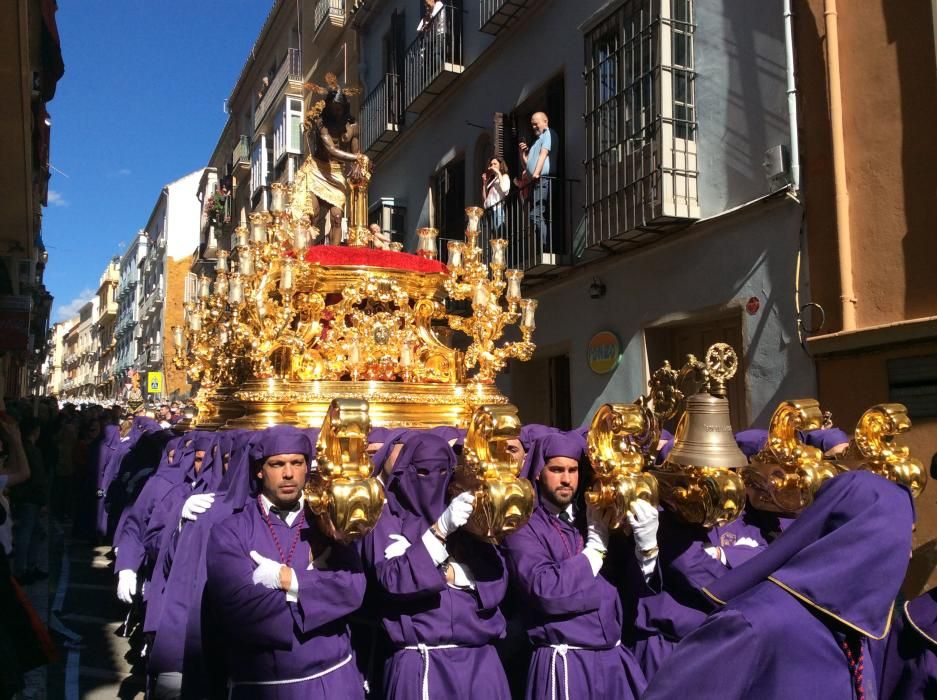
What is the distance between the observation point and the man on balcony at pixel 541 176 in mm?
8906

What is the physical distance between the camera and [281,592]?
2.79m

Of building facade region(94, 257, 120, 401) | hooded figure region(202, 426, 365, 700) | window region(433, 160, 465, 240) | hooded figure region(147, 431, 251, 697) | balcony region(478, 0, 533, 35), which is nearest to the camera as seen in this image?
hooded figure region(202, 426, 365, 700)

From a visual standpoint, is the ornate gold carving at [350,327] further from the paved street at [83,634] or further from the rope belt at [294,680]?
the rope belt at [294,680]

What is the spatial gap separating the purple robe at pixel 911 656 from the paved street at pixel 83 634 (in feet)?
14.6

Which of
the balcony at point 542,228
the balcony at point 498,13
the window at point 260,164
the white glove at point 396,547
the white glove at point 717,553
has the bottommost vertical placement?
the white glove at point 717,553

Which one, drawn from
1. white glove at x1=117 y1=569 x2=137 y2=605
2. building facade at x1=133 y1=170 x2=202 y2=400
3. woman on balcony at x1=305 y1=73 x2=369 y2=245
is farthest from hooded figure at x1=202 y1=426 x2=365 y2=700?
building facade at x1=133 y1=170 x2=202 y2=400

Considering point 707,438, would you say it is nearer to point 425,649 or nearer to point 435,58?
point 425,649

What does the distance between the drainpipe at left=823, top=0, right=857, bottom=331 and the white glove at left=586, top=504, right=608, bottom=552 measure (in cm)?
359

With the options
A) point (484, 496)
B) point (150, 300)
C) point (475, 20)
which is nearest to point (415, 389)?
point (484, 496)

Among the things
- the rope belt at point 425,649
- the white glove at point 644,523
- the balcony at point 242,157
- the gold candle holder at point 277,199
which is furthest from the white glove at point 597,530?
the balcony at point 242,157

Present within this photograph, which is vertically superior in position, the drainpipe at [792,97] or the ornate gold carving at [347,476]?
the drainpipe at [792,97]

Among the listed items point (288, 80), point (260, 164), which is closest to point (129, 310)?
point (260, 164)

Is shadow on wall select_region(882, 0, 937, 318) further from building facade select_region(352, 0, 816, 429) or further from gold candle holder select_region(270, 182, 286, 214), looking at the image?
gold candle holder select_region(270, 182, 286, 214)

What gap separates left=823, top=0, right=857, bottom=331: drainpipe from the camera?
18.9ft
